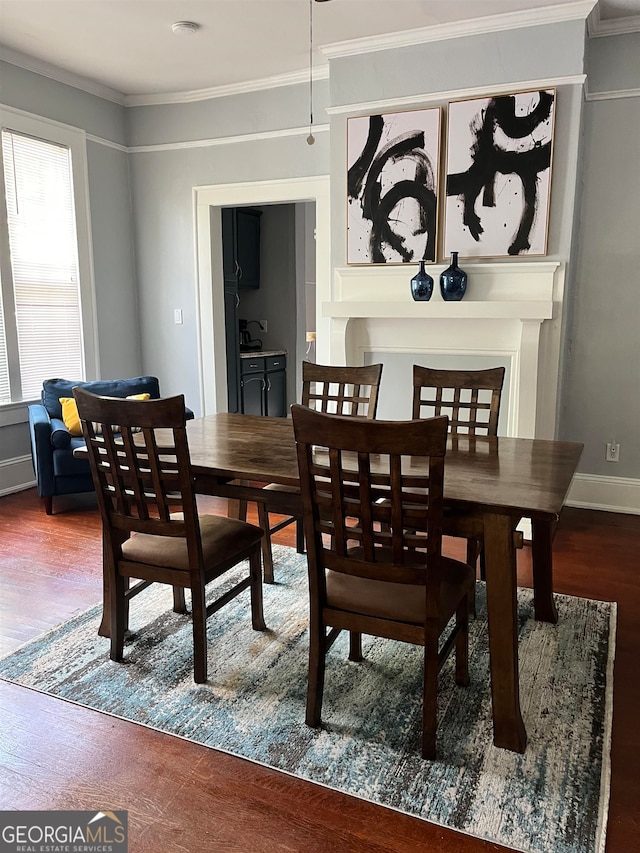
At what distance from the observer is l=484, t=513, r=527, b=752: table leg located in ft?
5.96

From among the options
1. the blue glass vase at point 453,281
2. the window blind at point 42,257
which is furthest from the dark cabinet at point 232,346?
the blue glass vase at point 453,281

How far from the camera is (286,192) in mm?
4688

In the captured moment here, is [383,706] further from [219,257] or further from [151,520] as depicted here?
[219,257]

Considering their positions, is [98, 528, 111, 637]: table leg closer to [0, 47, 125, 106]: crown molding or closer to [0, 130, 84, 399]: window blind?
[0, 130, 84, 399]: window blind

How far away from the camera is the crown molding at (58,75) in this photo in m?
4.18

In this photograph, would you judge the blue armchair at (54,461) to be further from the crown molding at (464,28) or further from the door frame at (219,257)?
the crown molding at (464,28)

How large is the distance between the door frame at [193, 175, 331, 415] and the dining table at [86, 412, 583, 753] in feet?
6.65

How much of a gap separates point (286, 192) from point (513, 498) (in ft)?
11.6

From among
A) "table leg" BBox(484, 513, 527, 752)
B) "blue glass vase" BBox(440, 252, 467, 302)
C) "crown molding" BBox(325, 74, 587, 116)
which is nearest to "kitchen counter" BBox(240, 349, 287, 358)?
"crown molding" BBox(325, 74, 587, 116)

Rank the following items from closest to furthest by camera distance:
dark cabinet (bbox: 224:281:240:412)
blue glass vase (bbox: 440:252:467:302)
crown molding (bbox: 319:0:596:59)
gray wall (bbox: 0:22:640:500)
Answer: crown molding (bbox: 319:0:596:59) < gray wall (bbox: 0:22:640:500) < blue glass vase (bbox: 440:252:467:302) < dark cabinet (bbox: 224:281:240:412)

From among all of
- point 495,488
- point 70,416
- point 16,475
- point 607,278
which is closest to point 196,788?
point 495,488

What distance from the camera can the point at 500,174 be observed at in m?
3.70

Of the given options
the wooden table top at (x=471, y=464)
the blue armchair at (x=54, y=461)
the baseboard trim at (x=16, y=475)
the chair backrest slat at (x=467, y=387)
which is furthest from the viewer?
the baseboard trim at (x=16, y=475)

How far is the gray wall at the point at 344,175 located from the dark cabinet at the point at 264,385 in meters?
1.02
